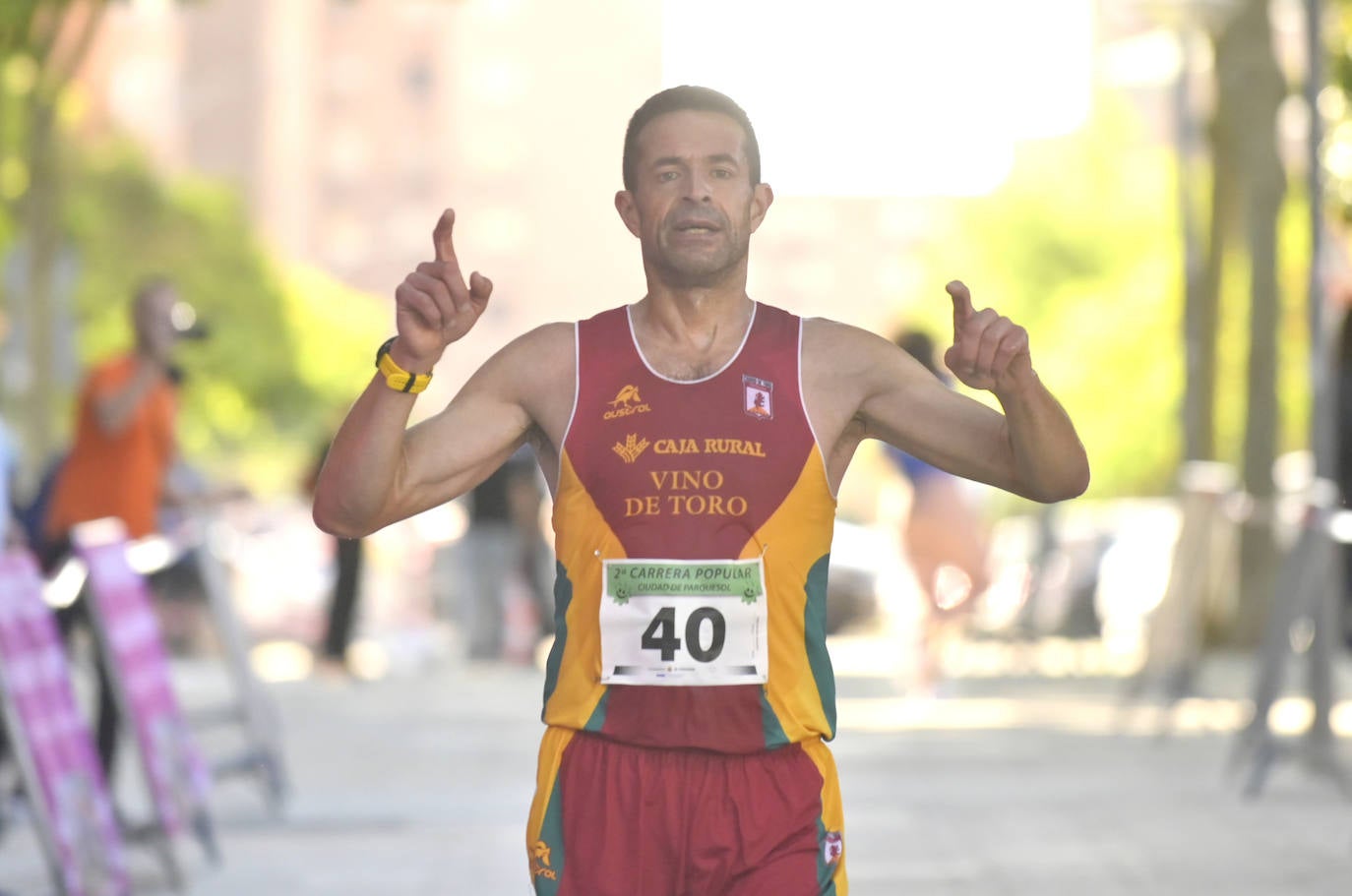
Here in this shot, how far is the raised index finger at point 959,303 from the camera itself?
419 cm

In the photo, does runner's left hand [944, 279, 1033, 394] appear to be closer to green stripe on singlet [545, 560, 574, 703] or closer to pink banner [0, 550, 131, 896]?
green stripe on singlet [545, 560, 574, 703]

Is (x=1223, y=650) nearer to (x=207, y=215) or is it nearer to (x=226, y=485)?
(x=226, y=485)

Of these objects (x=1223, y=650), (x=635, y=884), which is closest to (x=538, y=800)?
(x=635, y=884)

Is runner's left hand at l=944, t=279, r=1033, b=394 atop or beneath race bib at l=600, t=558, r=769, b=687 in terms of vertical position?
atop

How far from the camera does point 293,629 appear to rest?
2997 cm

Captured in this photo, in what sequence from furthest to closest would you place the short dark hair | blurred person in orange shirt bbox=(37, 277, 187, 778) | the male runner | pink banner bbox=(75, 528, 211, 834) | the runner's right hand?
blurred person in orange shirt bbox=(37, 277, 187, 778), pink banner bbox=(75, 528, 211, 834), the short dark hair, the male runner, the runner's right hand

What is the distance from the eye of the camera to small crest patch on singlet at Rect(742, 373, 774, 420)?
447cm

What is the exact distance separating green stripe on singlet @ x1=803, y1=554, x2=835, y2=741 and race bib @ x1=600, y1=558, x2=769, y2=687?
0.29ft

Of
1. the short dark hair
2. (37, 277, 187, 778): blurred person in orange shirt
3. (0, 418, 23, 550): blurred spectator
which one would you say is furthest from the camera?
(37, 277, 187, 778): blurred person in orange shirt

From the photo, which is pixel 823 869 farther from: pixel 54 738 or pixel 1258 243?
pixel 1258 243

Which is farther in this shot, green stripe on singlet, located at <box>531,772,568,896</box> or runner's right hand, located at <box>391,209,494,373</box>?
green stripe on singlet, located at <box>531,772,568,896</box>

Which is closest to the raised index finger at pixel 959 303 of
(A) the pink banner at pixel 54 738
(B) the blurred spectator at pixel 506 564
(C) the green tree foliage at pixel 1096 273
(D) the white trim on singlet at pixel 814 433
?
(D) the white trim on singlet at pixel 814 433

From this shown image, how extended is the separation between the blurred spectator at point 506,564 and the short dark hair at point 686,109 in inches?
647

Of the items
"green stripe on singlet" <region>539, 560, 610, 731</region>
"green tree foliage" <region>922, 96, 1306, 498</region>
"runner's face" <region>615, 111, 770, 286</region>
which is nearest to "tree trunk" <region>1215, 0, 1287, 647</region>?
"runner's face" <region>615, 111, 770, 286</region>
